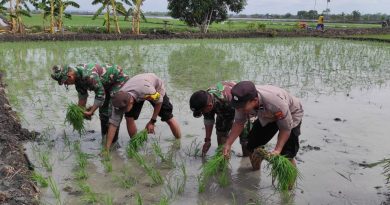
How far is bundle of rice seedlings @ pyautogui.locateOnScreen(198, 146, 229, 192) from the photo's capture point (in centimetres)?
337

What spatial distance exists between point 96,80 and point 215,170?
1667 mm

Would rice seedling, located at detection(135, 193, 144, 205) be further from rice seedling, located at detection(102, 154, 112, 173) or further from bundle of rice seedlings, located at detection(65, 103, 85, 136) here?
bundle of rice seedlings, located at detection(65, 103, 85, 136)

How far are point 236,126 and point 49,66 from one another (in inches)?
325

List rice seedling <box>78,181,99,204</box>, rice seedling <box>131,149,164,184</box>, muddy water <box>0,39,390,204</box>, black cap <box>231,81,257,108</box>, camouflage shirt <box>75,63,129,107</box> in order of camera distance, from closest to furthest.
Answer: black cap <box>231,81,257,108</box>, rice seedling <box>78,181,99,204</box>, muddy water <box>0,39,390,204</box>, rice seedling <box>131,149,164,184</box>, camouflage shirt <box>75,63,129,107</box>

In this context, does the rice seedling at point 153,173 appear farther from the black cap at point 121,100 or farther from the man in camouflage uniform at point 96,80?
the man in camouflage uniform at point 96,80

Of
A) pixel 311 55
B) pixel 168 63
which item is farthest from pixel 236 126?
pixel 311 55

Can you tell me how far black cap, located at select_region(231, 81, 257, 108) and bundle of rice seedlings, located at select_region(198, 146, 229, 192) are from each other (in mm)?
661

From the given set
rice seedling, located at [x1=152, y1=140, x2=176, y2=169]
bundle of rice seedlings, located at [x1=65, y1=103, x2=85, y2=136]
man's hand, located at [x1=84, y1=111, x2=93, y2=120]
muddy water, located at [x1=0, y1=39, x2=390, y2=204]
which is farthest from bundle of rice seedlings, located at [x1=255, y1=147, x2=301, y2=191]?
bundle of rice seedlings, located at [x1=65, y1=103, x2=85, y2=136]

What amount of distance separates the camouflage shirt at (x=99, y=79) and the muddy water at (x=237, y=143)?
0.66 m

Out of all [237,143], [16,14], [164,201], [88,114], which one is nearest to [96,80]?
[88,114]

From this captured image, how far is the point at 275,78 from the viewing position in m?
8.95

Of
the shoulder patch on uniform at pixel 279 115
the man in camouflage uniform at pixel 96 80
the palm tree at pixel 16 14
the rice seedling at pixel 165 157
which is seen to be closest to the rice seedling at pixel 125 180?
the rice seedling at pixel 165 157

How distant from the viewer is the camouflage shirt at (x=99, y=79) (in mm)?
4230

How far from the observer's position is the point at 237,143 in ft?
16.0
